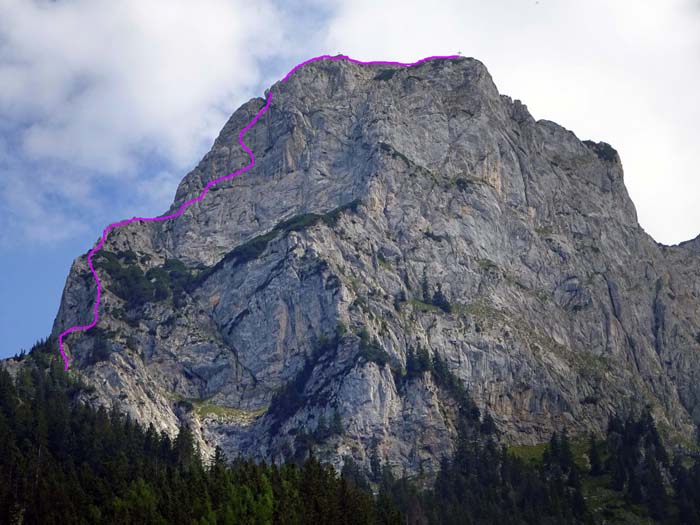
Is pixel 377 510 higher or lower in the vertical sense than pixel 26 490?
lower

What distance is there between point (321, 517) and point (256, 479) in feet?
67.0

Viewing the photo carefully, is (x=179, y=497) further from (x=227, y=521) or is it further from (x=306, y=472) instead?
(x=306, y=472)

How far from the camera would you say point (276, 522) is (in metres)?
165

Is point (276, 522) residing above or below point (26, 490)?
below

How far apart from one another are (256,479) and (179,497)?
16.6 metres

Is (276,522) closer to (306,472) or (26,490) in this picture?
(306,472)

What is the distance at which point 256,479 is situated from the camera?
186 meters

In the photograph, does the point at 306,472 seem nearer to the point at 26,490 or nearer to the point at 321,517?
the point at 321,517

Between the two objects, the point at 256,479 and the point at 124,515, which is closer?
the point at 124,515

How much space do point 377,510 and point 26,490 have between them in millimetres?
61442

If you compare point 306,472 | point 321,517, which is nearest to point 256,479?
point 306,472

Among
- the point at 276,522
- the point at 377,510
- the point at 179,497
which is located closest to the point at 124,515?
the point at 179,497

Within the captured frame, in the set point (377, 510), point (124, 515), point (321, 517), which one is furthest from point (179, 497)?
point (377, 510)

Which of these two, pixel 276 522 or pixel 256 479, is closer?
pixel 276 522
